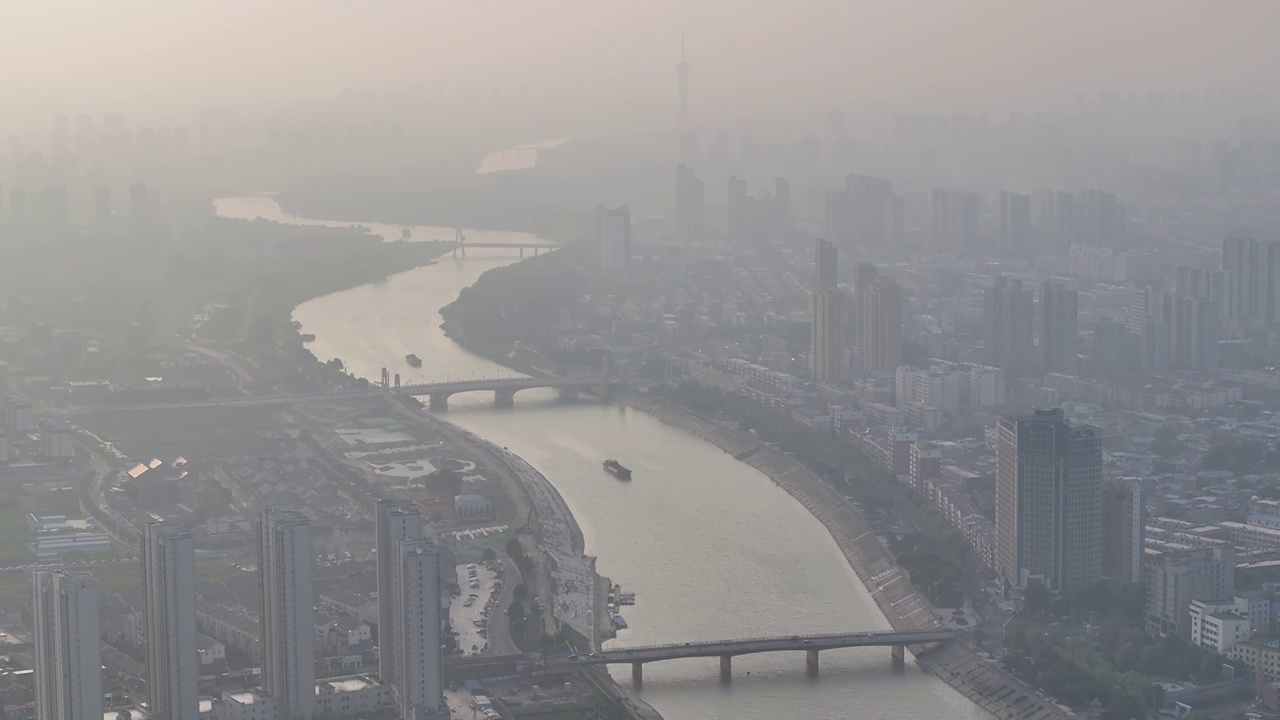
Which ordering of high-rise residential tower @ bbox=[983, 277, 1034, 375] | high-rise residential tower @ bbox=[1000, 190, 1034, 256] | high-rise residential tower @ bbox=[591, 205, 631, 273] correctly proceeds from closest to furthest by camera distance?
high-rise residential tower @ bbox=[983, 277, 1034, 375] → high-rise residential tower @ bbox=[591, 205, 631, 273] → high-rise residential tower @ bbox=[1000, 190, 1034, 256]

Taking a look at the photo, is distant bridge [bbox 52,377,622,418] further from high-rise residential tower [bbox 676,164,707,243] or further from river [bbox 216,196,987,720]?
high-rise residential tower [bbox 676,164,707,243]

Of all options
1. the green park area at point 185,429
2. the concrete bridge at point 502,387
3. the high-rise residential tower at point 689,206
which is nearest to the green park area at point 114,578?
the green park area at point 185,429

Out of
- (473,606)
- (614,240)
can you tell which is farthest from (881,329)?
(473,606)

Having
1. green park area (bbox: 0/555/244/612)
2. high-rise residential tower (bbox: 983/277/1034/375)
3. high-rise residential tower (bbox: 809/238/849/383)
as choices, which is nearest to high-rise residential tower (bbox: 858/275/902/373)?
high-rise residential tower (bbox: 809/238/849/383)

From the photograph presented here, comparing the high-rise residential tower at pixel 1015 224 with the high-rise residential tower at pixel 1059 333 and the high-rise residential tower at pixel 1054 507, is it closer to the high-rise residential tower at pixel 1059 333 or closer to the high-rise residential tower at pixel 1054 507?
the high-rise residential tower at pixel 1059 333

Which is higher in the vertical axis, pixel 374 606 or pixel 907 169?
pixel 907 169

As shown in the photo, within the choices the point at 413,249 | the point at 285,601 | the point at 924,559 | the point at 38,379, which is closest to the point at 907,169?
the point at 413,249

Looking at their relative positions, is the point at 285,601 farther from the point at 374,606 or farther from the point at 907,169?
the point at 907,169

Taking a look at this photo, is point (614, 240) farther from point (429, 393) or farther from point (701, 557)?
point (701, 557)
